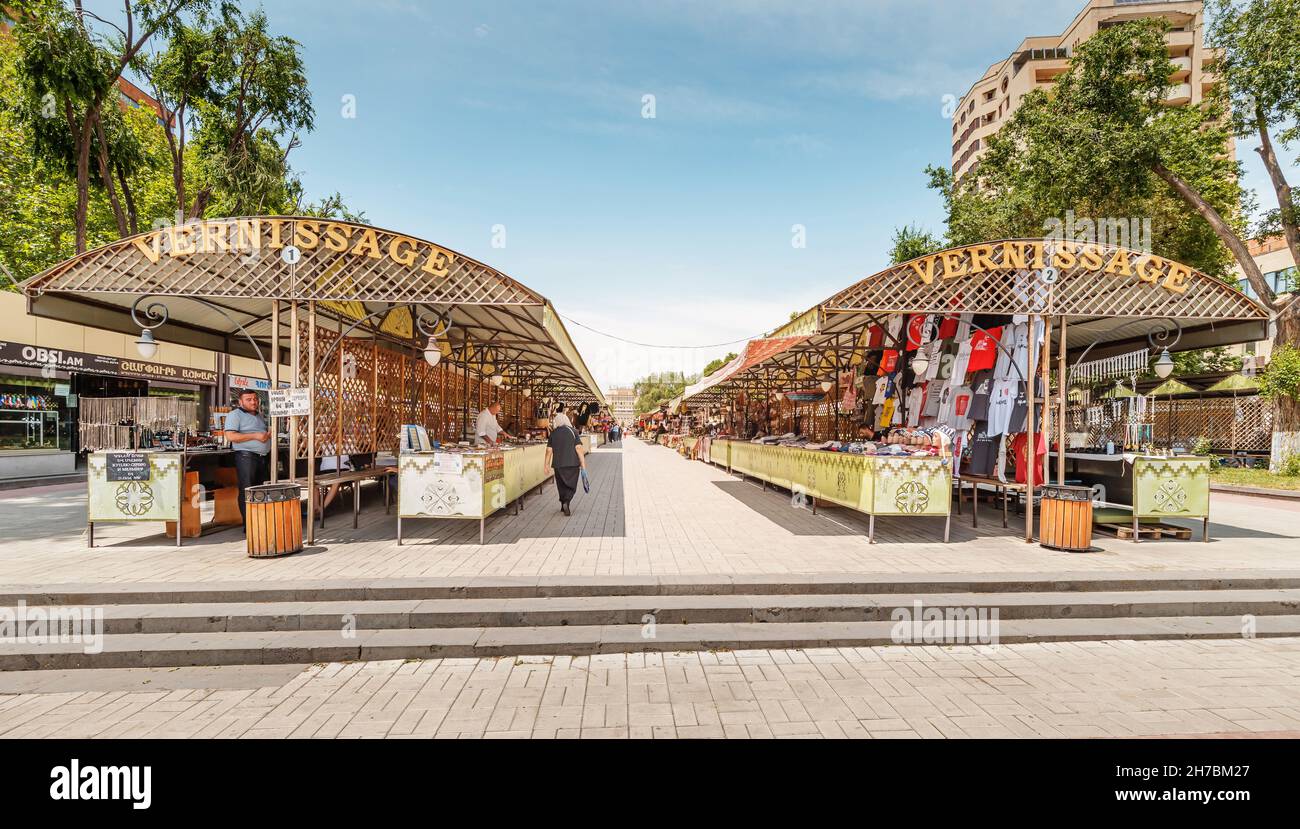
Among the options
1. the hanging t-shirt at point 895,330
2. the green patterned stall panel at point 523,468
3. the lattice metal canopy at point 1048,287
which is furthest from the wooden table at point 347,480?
the hanging t-shirt at point 895,330

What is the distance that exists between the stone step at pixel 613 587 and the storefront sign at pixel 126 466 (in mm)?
1769

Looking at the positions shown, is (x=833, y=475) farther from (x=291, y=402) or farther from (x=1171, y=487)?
(x=291, y=402)

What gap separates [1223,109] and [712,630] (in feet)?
81.1

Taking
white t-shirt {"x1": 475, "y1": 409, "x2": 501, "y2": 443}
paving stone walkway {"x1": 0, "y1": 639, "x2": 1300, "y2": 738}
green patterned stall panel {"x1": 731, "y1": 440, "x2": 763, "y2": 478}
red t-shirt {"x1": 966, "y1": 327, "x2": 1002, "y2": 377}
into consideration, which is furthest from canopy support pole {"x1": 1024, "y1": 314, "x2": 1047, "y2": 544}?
white t-shirt {"x1": 475, "y1": 409, "x2": 501, "y2": 443}

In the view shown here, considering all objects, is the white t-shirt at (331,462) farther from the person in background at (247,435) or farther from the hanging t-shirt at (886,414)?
the hanging t-shirt at (886,414)

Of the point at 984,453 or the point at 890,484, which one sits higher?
the point at 984,453

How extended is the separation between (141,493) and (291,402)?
1.93 m

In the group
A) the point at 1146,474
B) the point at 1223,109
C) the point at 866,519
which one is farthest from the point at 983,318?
the point at 1223,109

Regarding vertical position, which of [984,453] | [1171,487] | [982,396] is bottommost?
[1171,487]

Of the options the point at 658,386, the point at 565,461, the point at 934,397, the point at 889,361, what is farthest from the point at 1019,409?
the point at 658,386

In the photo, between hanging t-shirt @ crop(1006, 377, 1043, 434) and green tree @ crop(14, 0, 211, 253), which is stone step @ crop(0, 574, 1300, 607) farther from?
green tree @ crop(14, 0, 211, 253)

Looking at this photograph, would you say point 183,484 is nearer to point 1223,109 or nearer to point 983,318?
point 983,318

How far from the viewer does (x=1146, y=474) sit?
7.13 m

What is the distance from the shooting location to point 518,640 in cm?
439
